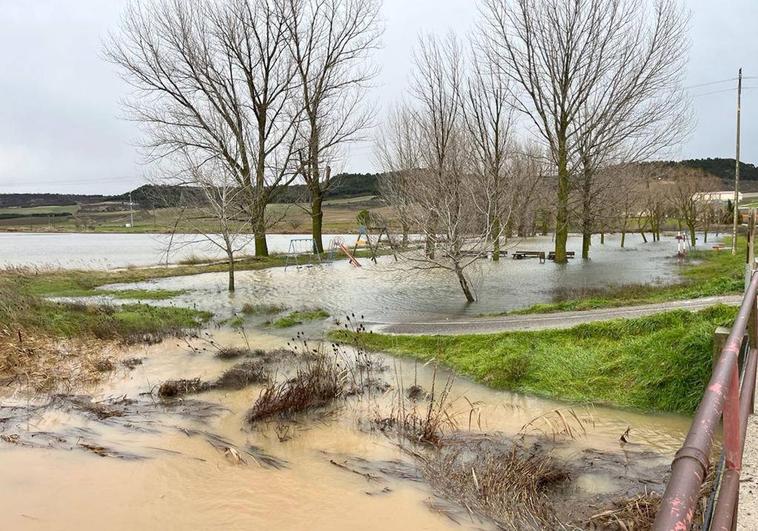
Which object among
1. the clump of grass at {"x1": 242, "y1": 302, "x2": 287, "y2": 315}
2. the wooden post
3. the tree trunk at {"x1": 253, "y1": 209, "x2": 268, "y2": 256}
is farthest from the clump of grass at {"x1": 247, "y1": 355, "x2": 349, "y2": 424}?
the tree trunk at {"x1": 253, "y1": 209, "x2": 268, "y2": 256}

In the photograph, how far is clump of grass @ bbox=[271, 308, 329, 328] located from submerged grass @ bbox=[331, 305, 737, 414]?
3171 mm

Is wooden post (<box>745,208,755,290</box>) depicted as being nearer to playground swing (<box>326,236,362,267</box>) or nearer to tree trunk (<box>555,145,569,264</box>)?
tree trunk (<box>555,145,569,264</box>)

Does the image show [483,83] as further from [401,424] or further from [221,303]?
[401,424]

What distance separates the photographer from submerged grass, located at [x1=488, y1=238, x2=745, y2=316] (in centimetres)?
1302

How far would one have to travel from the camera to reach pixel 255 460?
630cm

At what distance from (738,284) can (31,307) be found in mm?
16853

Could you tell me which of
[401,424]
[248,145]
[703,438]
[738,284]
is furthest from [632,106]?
[703,438]

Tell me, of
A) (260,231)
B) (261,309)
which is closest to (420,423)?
(261,309)

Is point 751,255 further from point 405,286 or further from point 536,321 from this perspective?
point 405,286

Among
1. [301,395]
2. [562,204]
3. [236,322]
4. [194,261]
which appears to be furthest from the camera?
[194,261]

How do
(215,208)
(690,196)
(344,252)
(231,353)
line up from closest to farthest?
1. (231,353)
2. (215,208)
3. (344,252)
4. (690,196)

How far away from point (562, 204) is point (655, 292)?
461 inches

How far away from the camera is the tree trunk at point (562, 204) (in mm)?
26453

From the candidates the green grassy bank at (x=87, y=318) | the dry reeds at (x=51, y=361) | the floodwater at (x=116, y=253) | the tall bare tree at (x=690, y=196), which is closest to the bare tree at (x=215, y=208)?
the floodwater at (x=116, y=253)
